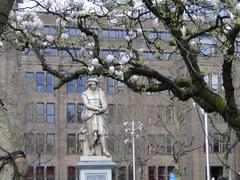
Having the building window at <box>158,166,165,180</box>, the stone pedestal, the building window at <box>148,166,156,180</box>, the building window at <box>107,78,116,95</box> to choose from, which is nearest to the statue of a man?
the stone pedestal

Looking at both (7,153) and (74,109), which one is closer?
(7,153)

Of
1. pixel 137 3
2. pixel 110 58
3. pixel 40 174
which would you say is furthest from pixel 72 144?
pixel 137 3

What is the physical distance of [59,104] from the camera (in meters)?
60.2

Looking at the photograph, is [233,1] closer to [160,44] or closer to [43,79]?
[160,44]

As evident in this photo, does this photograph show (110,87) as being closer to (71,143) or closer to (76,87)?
(76,87)

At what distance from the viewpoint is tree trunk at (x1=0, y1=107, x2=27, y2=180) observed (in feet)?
11.2

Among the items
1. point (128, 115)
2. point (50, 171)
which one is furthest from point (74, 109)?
point (128, 115)

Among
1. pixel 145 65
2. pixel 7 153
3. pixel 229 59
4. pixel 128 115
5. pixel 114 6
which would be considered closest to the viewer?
pixel 7 153

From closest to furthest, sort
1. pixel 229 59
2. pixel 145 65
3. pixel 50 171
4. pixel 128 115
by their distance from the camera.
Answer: pixel 229 59 < pixel 145 65 < pixel 128 115 < pixel 50 171

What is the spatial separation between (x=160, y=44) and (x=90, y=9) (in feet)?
4.42

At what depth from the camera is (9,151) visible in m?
3.47

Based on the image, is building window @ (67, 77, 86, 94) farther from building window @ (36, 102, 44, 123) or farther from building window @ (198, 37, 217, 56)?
building window @ (198, 37, 217, 56)

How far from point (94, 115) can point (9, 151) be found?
15.1m

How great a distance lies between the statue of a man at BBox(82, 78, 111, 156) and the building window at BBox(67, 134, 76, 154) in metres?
40.9
